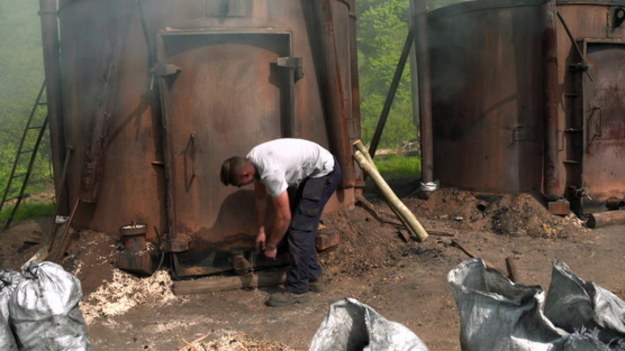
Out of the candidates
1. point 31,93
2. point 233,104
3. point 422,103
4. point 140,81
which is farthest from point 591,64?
point 31,93

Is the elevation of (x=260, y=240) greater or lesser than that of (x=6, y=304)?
lesser

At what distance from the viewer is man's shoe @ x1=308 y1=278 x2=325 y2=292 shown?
5.69 m

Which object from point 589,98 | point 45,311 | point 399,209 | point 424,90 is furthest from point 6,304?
point 589,98

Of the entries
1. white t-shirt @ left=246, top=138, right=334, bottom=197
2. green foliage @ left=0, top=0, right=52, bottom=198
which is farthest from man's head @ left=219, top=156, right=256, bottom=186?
green foliage @ left=0, top=0, right=52, bottom=198

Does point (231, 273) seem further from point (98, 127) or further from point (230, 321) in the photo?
point (98, 127)

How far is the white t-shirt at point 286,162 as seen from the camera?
498 cm

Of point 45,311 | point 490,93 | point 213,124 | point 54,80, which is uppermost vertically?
point 54,80

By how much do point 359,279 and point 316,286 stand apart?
1.74 feet

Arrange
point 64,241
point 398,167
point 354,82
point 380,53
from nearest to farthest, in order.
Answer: point 64,241
point 354,82
point 398,167
point 380,53

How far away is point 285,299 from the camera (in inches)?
210

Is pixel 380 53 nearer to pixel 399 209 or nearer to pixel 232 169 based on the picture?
pixel 399 209

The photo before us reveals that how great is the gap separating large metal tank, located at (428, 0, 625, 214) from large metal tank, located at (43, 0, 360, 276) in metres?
3.45

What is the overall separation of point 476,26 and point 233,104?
181 inches

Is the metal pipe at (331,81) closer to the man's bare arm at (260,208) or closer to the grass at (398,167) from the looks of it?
the man's bare arm at (260,208)
